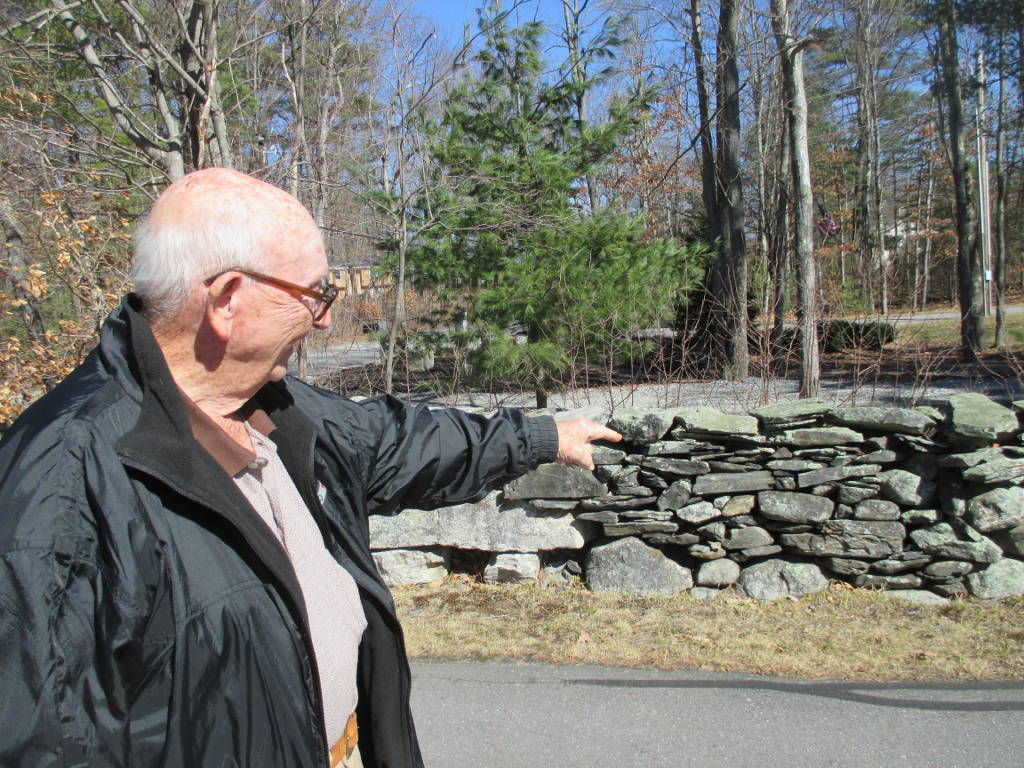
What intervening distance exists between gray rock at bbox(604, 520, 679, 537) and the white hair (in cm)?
407

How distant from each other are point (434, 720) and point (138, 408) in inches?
113

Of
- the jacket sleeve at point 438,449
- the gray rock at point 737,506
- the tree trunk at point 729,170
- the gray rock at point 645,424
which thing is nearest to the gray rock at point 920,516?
the gray rock at point 737,506

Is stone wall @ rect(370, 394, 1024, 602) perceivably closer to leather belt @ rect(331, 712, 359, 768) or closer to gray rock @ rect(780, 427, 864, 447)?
gray rock @ rect(780, 427, 864, 447)

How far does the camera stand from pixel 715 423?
500 centimetres

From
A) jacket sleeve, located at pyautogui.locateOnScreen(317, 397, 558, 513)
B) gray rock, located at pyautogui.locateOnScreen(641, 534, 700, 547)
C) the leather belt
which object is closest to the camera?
the leather belt

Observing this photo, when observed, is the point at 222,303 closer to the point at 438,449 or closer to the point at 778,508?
the point at 438,449

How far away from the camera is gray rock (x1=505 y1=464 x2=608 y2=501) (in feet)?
16.7

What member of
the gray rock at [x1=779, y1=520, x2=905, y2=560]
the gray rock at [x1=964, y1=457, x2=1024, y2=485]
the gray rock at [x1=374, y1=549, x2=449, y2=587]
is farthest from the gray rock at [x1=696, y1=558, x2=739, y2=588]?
the gray rock at [x1=374, y1=549, x2=449, y2=587]

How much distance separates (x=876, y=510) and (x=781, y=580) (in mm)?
738

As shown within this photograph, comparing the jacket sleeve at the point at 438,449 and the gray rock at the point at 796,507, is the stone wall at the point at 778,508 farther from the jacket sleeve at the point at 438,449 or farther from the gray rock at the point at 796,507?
the jacket sleeve at the point at 438,449

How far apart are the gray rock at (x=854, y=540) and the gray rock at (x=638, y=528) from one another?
0.77m

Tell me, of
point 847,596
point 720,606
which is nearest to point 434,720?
point 720,606

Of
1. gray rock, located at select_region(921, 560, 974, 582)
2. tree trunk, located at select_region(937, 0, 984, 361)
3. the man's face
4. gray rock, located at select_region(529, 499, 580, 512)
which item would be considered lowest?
gray rock, located at select_region(921, 560, 974, 582)

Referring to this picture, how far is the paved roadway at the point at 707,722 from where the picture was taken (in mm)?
3172
